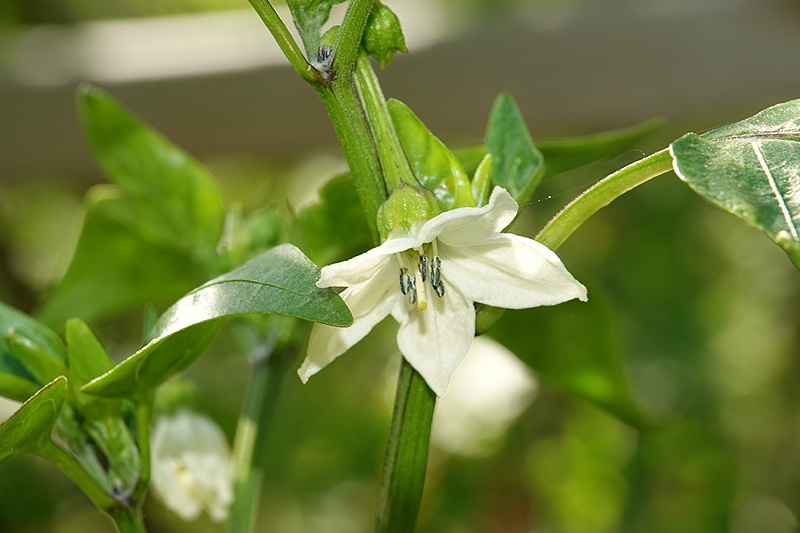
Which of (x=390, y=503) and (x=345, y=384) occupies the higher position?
(x=390, y=503)

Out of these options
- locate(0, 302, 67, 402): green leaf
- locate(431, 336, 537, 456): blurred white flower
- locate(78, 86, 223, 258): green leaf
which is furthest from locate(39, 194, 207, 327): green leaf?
locate(431, 336, 537, 456): blurred white flower

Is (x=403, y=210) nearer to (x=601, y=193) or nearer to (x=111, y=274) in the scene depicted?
(x=601, y=193)

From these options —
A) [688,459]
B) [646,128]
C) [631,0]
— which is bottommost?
[688,459]

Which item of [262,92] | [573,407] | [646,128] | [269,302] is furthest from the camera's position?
[573,407]

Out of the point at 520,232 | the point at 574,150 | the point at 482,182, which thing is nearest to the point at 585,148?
the point at 574,150

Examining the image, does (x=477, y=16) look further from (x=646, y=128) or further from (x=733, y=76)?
(x=646, y=128)

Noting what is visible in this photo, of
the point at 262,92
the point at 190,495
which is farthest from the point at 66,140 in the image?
the point at 190,495

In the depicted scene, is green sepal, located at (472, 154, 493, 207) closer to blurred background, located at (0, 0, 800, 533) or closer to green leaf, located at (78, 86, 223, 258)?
green leaf, located at (78, 86, 223, 258)
